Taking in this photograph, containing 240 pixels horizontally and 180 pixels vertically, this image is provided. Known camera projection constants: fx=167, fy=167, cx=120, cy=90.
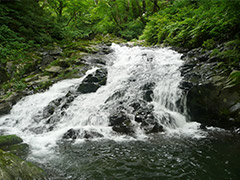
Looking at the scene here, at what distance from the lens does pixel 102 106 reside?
25.6 feet

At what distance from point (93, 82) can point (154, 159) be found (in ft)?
20.9

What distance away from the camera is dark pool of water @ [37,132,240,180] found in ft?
11.8

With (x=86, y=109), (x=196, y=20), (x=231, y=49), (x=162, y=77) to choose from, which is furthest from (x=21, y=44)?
(x=231, y=49)

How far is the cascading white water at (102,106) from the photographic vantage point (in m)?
6.24

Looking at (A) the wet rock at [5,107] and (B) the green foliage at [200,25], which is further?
(A) the wet rock at [5,107]

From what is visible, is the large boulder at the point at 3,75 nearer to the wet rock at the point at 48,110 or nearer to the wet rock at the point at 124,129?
the wet rock at the point at 48,110

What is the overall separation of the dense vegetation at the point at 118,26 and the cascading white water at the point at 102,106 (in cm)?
216

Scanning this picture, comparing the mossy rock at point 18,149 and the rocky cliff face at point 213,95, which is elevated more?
the rocky cliff face at point 213,95

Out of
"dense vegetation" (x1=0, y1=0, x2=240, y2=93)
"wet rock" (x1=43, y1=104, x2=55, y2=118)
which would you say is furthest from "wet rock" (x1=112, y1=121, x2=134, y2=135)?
"dense vegetation" (x1=0, y1=0, x2=240, y2=93)

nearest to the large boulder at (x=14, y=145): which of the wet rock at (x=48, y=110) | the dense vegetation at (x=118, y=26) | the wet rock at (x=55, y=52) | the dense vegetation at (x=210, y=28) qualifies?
the wet rock at (x=48, y=110)

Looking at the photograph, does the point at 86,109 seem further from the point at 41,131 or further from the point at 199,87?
the point at 199,87

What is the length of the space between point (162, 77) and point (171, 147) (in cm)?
444

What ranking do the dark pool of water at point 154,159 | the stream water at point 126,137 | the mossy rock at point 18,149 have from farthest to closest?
the mossy rock at point 18,149 → the stream water at point 126,137 → the dark pool of water at point 154,159

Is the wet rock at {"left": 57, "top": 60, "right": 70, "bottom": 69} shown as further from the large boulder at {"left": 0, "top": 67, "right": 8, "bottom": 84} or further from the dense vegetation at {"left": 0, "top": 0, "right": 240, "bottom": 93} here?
the large boulder at {"left": 0, "top": 67, "right": 8, "bottom": 84}
